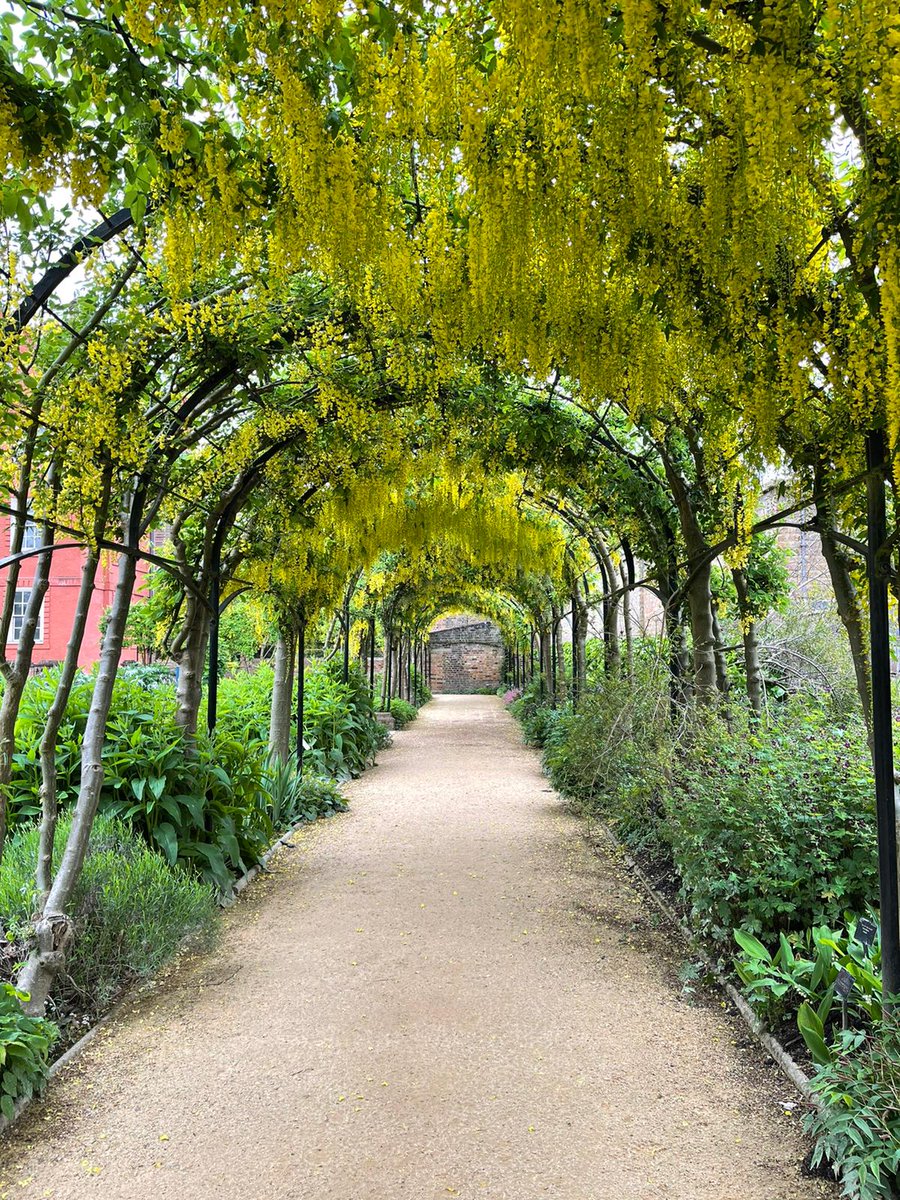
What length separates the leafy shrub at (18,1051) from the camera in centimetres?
237

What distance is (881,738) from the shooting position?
234 centimetres

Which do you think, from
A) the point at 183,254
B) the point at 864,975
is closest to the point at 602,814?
the point at 864,975

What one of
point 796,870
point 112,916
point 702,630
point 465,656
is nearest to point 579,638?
point 702,630

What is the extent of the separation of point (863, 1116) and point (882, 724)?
3.25 feet

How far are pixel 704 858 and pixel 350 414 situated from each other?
3.15m

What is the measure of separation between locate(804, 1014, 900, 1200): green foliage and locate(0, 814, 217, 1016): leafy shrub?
2.53 meters

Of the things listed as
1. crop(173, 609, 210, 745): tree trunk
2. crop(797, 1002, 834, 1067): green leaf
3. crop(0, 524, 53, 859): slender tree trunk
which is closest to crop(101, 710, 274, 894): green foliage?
crop(173, 609, 210, 745): tree trunk

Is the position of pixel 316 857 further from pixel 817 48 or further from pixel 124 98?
pixel 817 48

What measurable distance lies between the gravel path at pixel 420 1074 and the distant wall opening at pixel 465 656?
92.4ft

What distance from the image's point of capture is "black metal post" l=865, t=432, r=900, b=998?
2.30 meters

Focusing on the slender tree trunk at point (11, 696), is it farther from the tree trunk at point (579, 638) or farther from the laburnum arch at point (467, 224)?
the tree trunk at point (579, 638)

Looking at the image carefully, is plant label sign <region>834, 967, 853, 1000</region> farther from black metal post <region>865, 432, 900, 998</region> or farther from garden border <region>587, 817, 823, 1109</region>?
garden border <region>587, 817, 823, 1109</region>

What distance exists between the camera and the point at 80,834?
3.24 metres

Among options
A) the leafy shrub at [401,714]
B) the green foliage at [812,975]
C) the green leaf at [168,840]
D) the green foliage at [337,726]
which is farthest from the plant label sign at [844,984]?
the leafy shrub at [401,714]
